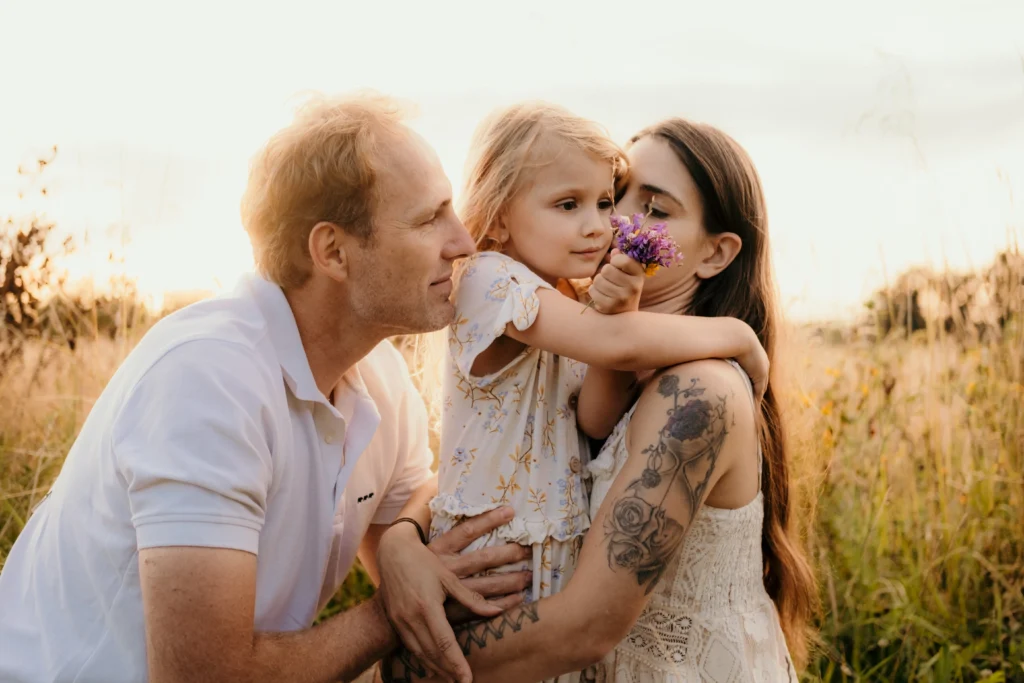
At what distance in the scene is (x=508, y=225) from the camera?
3.07m

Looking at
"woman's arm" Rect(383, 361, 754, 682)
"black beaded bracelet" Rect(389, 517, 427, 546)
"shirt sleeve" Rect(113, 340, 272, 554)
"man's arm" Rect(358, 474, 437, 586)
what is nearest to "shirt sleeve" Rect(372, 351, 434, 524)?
"man's arm" Rect(358, 474, 437, 586)

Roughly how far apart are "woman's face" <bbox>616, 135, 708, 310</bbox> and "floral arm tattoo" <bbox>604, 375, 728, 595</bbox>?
0.61 meters

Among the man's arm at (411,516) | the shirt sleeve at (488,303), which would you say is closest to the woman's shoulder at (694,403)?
the shirt sleeve at (488,303)

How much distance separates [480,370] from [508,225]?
1.64 feet

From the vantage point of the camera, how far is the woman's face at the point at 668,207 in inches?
119

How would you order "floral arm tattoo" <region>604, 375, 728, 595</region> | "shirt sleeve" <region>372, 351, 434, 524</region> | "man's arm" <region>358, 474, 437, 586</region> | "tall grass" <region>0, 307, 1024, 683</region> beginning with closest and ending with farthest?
"floral arm tattoo" <region>604, 375, 728, 595</region> < "man's arm" <region>358, 474, 437, 586</region> < "shirt sleeve" <region>372, 351, 434, 524</region> < "tall grass" <region>0, 307, 1024, 683</region>

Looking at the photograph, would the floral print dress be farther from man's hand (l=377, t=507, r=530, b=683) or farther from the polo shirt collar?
the polo shirt collar

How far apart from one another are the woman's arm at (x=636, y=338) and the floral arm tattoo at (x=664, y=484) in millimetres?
140

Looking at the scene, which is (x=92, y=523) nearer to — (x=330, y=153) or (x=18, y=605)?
(x=18, y=605)

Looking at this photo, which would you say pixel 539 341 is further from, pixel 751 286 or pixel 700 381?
pixel 751 286

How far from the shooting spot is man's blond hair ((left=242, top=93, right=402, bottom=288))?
295 cm

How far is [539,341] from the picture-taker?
8.95ft

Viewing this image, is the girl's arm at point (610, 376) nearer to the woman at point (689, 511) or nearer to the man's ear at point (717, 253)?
the woman at point (689, 511)

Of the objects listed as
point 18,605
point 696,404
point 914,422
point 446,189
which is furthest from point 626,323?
point 914,422
